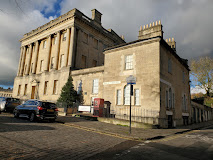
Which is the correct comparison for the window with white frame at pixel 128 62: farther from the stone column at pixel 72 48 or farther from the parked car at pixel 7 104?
the parked car at pixel 7 104

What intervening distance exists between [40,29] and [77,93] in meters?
20.2

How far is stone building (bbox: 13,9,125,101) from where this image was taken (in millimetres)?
28000

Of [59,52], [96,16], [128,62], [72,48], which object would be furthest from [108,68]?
[96,16]

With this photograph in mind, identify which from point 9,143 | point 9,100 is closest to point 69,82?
point 9,100

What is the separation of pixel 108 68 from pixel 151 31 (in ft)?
23.0

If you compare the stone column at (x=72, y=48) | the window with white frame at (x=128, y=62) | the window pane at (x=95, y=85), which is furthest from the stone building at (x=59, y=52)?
the window with white frame at (x=128, y=62)

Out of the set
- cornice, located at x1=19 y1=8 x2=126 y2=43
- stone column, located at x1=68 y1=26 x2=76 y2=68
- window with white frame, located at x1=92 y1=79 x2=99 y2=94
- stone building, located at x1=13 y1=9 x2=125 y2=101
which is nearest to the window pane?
window with white frame, located at x1=92 y1=79 x2=99 y2=94

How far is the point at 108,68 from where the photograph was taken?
60.5 ft

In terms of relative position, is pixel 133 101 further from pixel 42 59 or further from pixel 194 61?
pixel 194 61

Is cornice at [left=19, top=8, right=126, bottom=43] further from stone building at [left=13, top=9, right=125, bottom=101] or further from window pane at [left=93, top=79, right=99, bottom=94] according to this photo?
window pane at [left=93, top=79, right=99, bottom=94]

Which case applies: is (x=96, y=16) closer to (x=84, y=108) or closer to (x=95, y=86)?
(x=95, y=86)

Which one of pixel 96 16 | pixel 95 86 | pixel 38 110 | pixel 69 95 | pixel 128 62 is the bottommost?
pixel 38 110

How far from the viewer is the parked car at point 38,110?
37.2 feet

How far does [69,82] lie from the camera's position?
23.0m
